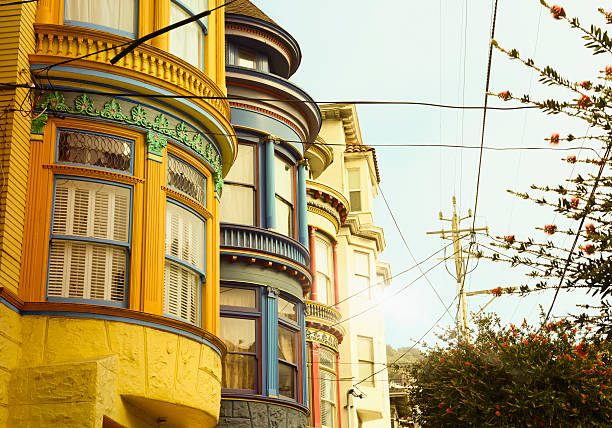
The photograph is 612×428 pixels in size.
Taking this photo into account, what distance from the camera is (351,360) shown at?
1278 inches

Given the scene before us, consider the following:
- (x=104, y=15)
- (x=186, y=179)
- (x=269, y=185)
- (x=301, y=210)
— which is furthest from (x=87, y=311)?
(x=301, y=210)

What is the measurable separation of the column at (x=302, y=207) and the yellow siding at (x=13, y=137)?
9.80 metres

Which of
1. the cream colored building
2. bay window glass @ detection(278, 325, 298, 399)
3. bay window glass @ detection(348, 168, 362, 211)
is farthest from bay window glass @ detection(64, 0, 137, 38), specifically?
bay window glass @ detection(348, 168, 362, 211)

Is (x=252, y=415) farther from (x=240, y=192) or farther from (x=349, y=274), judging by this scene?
(x=349, y=274)

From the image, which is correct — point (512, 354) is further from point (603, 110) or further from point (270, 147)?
point (603, 110)

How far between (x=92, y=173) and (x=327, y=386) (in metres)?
15.5

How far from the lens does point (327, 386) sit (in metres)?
26.6

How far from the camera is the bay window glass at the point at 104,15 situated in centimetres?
1358

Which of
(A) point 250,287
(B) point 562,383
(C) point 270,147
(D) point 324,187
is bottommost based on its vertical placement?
(B) point 562,383

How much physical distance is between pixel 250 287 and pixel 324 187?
10.4 meters

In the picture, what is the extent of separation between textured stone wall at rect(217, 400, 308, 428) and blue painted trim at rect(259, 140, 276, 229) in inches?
162

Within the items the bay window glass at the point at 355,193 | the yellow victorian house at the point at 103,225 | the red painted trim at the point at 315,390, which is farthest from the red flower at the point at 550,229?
the bay window glass at the point at 355,193

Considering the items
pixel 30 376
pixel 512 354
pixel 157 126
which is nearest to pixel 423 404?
pixel 512 354

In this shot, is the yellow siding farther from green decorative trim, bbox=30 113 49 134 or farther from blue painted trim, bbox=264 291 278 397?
blue painted trim, bbox=264 291 278 397
